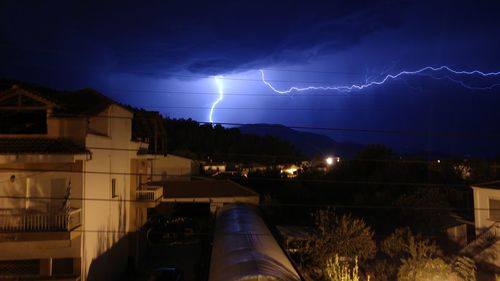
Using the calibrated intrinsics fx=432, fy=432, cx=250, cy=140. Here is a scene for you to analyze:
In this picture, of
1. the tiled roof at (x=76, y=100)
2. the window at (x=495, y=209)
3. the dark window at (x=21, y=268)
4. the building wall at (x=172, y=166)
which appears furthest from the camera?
the building wall at (x=172, y=166)

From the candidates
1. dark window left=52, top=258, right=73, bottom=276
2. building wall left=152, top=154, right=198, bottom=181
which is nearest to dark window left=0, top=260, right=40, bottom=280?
dark window left=52, top=258, right=73, bottom=276

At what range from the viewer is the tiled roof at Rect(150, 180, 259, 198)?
33.9 meters

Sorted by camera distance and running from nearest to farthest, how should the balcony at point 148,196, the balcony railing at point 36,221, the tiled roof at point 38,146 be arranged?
the tiled roof at point 38,146
the balcony railing at point 36,221
the balcony at point 148,196

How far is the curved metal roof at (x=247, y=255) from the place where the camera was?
39.5ft

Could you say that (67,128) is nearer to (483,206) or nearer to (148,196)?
(148,196)

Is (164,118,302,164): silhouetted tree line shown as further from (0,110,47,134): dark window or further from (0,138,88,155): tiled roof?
(0,138,88,155): tiled roof

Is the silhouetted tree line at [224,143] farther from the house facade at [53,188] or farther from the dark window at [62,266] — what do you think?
the dark window at [62,266]

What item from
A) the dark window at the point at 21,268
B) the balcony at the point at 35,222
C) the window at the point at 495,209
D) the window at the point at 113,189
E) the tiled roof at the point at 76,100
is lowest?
the dark window at the point at 21,268

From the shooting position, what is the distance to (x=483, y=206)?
74.4 ft

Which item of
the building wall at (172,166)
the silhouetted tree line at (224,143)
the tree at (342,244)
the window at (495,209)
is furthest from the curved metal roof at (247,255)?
the silhouetted tree line at (224,143)

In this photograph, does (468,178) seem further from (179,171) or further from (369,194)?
(179,171)

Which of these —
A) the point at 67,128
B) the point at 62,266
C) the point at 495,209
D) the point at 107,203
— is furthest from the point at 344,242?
the point at 67,128

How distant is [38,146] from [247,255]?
7332 millimetres

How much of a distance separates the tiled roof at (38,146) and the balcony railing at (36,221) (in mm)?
1890
